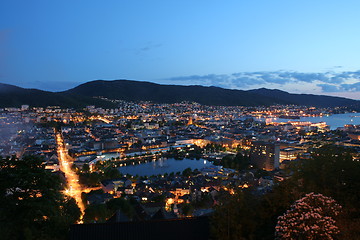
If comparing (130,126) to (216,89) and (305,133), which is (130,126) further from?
(216,89)

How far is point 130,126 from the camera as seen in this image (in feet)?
72.8

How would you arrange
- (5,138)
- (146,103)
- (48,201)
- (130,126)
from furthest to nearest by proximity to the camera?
(146,103)
(130,126)
(5,138)
(48,201)

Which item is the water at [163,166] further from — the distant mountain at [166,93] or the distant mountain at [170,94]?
the distant mountain at [166,93]

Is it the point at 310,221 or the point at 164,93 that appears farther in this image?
the point at 164,93

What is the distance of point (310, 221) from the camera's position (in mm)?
1492

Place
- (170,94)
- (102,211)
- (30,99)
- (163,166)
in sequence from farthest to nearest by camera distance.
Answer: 1. (170,94)
2. (30,99)
3. (163,166)
4. (102,211)

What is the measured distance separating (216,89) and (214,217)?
1868 inches

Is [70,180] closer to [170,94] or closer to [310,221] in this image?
[310,221]

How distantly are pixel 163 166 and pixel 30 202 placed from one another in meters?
7.89

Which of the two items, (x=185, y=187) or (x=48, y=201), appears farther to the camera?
(x=185, y=187)

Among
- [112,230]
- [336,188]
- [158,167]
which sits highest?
[336,188]

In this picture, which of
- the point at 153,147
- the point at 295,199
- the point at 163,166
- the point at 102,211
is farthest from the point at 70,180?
the point at 295,199

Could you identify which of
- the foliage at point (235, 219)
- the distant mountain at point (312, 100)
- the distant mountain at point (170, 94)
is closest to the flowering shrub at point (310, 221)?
the foliage at point (235, 219)

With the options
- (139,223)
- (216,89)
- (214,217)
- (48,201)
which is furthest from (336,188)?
(216,89)
